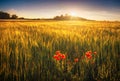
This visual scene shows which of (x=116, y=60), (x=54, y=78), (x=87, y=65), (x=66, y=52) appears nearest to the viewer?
(x=54, y=78)

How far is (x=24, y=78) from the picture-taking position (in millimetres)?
1526

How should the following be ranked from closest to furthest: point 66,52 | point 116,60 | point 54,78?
point 54,78 < point 116,60 < point 66,52

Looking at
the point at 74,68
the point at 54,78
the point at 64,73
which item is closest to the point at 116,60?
the point at 74,68

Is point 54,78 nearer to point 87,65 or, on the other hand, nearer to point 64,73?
point 64,73

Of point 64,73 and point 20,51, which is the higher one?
point 20,51

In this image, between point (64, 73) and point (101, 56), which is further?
point (101, 56)

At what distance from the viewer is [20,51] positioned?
201 centimetres

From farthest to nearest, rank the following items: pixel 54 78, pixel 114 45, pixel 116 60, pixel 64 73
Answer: pixel 114 45, pixel 116 60, pixel 64 73, pixel 54 78

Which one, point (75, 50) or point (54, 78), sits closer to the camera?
point (54, 78)

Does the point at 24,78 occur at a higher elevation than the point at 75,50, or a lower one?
lower

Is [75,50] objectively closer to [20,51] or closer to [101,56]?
[101,56]

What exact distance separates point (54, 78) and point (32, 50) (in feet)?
2.45

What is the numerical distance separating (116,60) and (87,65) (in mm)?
379

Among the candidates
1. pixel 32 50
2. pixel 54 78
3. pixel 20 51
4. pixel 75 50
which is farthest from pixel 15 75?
pixel 75 50
